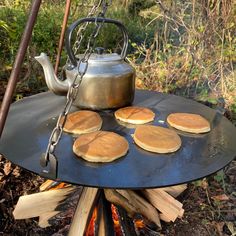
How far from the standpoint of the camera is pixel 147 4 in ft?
18.8

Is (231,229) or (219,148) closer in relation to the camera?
(219,148)

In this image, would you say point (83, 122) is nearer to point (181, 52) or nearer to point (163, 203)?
point (163, 203)

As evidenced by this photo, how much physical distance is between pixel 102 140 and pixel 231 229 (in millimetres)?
1138

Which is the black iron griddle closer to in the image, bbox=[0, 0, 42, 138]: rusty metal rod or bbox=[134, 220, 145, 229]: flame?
bbox=[0, 0, 42, 138]: rusty metal rod

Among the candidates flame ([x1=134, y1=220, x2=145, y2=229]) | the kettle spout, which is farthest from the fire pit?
flame ([x1=134, y1=220, x2=145, y2=229])

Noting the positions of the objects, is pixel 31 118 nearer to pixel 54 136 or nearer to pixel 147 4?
pixel 54 136

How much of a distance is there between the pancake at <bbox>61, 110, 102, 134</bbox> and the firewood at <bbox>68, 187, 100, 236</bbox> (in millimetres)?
290

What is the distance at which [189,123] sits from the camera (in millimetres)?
1161

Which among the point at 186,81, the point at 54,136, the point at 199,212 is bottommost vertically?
the point at 199,212

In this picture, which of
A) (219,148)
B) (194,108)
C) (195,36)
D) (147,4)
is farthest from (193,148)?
(147,4)

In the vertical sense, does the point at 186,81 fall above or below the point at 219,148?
below

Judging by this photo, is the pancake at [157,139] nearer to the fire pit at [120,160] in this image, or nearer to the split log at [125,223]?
the fire pit at [120,160]

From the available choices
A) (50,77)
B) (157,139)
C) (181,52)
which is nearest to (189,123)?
(157,139)

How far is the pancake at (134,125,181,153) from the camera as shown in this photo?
98 centimetres
